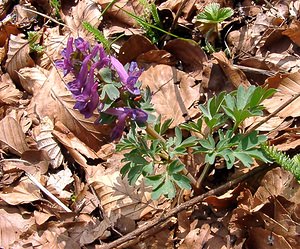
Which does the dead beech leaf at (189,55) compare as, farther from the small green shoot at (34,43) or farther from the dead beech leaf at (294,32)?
the small green shoot at (34,43)

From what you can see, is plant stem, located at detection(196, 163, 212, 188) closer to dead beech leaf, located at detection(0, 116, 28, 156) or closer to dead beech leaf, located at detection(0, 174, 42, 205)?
dead beech leaf, located at detection(0, 174, 42, 205)

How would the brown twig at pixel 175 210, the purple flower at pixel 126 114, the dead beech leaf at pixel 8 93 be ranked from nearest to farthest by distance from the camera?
1. the purple flower at pixel 126 114
2. the brown twig at pixel 175 210
3. the dead beech leaf at pixel 8 93

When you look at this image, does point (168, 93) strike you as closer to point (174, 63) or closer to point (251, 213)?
point (174, 63)

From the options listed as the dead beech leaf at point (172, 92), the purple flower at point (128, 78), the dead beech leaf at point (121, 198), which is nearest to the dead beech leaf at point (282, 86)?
the dead beech leaf at point (172, 92)

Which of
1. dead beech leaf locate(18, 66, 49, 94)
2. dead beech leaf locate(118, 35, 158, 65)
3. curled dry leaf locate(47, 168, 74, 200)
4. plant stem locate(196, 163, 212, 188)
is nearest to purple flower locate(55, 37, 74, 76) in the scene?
plant stem locate(196, 163, 212, 188)

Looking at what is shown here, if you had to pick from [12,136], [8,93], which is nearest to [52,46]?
[8,93]

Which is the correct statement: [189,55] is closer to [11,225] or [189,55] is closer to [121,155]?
[121,155]

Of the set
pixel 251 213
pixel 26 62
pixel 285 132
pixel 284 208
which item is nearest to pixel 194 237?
pixel 251 213
